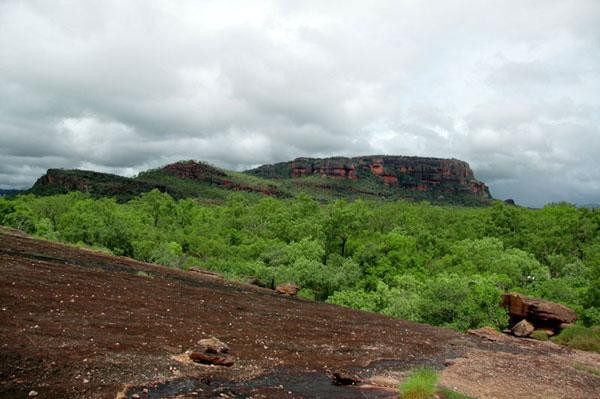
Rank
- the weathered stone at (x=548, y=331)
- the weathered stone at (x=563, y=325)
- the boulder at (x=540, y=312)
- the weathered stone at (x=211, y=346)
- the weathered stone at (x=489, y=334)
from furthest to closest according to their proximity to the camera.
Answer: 1. the boulder at (x=540, y=312)
2. the weathered stone at (x=563, y=325)
3. the weathered stone at (x=548, y=331)
4. the weathered stone at (x=489, y=334)
5. the weathered stone at (x=211, y=346)

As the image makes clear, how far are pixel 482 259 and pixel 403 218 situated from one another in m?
26.8

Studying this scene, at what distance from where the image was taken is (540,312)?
99.5ft

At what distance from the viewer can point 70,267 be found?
88.0ft

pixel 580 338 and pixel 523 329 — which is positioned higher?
pixel 580 338

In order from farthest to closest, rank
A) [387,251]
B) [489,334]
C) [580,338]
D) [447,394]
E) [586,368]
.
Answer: [387,251] → [489,334] → [580,338] → [586,368] → [447,394]

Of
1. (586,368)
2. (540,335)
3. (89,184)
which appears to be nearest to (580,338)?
(540,335)

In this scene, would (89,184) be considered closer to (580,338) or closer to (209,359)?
(580,338)

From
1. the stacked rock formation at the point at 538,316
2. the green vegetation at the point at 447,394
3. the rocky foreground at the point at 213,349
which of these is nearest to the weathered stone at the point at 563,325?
the stacked rock formation at the point at 538,316

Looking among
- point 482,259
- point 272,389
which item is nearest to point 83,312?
point 272,389

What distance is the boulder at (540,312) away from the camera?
30.1 metres

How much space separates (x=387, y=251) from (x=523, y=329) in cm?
2206

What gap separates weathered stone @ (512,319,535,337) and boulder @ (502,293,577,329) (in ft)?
3.42

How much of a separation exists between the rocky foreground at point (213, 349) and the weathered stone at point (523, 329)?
1.93m

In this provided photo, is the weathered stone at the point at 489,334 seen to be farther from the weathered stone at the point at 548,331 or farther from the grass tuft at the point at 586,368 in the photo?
the grass tuft at the point at 586,368
